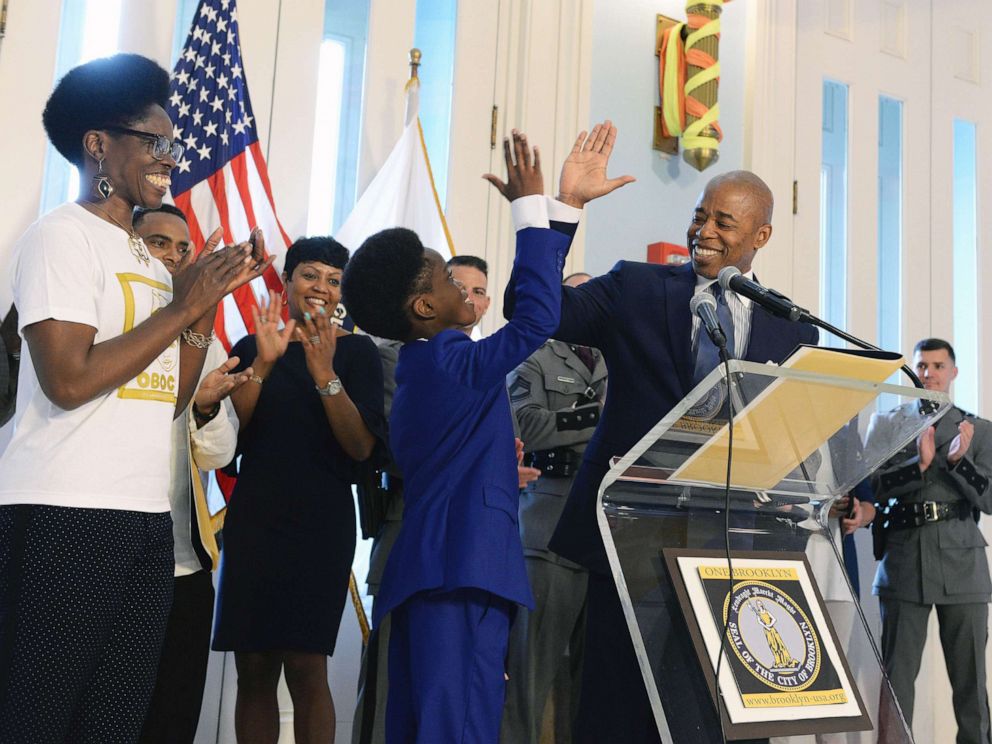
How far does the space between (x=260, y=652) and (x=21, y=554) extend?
1.12m

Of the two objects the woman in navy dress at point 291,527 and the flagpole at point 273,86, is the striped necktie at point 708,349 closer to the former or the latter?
the woman in navy dress at point 291,527

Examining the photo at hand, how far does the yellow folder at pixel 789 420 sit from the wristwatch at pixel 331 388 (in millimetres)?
1224

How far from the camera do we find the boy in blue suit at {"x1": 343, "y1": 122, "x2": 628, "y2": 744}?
1943 millimetres

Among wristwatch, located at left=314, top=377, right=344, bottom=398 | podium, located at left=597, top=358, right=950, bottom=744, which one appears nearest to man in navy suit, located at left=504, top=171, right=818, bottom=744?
podium, located at left=597, top=358, right=950, bottom=744

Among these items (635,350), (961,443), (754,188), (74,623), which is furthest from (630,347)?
(961,443)

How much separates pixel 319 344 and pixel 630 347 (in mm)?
817

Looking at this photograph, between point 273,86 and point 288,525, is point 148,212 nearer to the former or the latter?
point 288,525

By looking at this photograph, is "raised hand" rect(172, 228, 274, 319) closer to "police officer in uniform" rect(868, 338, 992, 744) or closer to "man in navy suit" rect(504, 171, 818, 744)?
"man in navy suit" rect(504, 171, 818, 744)

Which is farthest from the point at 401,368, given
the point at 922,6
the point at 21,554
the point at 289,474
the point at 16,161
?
the point at 922,6

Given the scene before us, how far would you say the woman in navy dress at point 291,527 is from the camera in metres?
2.56

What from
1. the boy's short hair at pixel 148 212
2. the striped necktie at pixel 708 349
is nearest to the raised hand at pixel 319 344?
the boy's short hair at pixel 148 212

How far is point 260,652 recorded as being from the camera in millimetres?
2582

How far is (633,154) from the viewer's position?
14.9ft

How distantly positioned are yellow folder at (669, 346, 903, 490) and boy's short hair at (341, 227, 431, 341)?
2.85 ft
